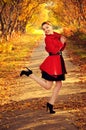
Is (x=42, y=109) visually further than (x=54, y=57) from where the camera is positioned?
Yes

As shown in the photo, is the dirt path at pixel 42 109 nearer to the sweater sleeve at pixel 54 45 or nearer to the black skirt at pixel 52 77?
the black skirt at pixel 52 77

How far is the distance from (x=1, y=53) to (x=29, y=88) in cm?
1298

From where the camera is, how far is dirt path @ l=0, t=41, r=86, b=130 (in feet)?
25.7

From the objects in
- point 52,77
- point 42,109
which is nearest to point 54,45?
point 52,77

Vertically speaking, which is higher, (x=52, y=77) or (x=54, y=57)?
(x=54, y=57)

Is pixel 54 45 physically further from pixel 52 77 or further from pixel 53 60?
pixel 52 77

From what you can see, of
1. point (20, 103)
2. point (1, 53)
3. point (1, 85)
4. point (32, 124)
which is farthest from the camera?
point (1, 53)

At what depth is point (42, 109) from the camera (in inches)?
368

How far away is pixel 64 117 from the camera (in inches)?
330

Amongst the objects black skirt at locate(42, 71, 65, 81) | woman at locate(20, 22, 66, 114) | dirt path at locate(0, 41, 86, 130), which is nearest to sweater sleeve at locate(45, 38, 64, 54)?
woman at locate(20, 22, 66, 114)

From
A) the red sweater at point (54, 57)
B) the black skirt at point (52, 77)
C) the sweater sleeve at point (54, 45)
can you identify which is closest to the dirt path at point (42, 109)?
the black skirt at point (52, 77)

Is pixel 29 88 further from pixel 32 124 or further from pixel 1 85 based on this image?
pixel 32 124

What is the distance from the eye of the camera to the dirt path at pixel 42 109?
309 inches

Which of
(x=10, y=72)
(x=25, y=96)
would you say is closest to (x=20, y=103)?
(x=25, y=96)
